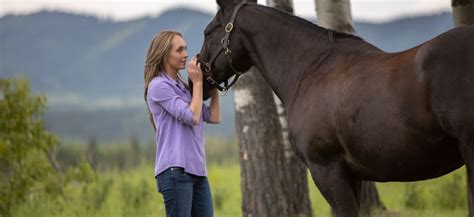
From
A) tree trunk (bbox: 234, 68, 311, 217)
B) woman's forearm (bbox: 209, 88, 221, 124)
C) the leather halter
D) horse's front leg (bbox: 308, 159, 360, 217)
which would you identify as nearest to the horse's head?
the leather halter

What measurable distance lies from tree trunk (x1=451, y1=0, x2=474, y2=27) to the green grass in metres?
2.16

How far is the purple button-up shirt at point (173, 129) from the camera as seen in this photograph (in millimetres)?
4355

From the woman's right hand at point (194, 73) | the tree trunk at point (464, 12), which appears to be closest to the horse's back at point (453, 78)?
the woman's right hand at point (194, 73)

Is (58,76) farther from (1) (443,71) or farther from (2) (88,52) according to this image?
(1) (443,71)

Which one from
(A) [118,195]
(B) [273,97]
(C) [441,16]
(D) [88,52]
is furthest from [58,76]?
(B) [273,97]

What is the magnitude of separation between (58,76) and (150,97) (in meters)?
35.3

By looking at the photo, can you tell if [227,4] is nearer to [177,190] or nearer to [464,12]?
[177,190]

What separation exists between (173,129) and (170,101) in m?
0.19

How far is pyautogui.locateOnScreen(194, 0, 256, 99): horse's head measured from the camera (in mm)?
4840

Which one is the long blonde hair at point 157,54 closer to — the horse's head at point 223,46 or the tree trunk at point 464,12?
the horse's head at point 223,46

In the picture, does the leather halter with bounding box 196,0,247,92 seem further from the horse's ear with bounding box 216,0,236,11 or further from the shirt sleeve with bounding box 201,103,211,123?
the shirt sleeve with bounding box 201,103,211,123

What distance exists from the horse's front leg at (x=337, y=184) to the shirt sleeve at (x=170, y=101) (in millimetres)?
794

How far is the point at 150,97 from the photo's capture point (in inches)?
175

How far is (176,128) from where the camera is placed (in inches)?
175
